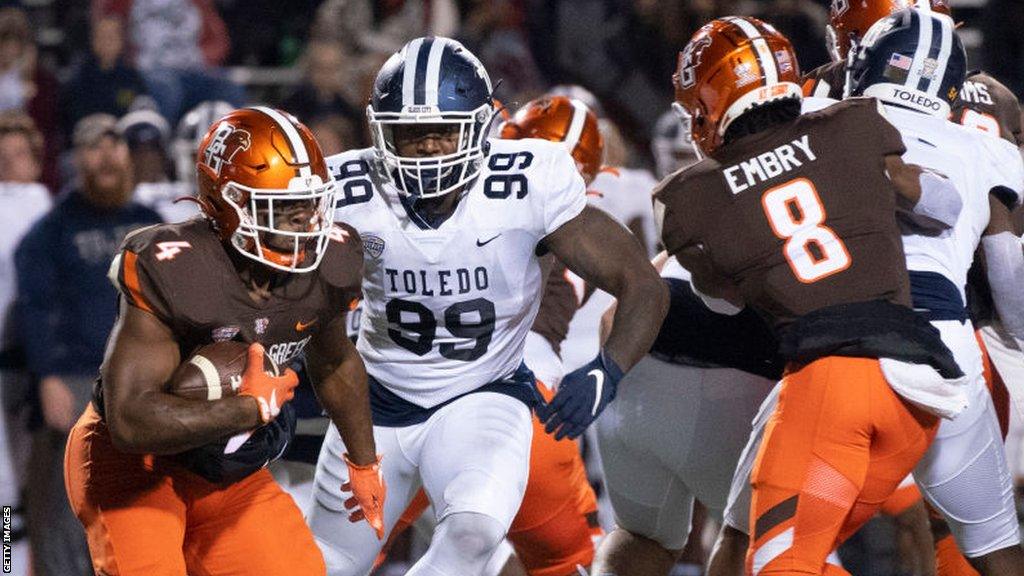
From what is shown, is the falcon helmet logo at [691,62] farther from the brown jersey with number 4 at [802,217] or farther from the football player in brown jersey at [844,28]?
the football player in brown jersey at [844,28]

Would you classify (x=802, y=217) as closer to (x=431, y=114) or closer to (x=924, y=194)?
(x=924, y=194)

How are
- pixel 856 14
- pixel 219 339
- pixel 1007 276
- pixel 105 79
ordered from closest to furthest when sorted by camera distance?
pixel 219 339
pixel 1007 276
pixel 856 14
pixel 105 79

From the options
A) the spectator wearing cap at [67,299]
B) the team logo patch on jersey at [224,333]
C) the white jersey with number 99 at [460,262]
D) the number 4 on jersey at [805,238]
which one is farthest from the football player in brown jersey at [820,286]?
the spectator wearing cap at [67,299]

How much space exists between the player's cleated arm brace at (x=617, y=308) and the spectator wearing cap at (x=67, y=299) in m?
2.77

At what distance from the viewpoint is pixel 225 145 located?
4047 millimetres

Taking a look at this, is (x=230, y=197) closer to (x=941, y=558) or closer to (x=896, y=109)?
(x=896, y=109)

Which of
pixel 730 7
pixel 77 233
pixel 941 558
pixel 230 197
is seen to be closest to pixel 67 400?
pixel 77 233

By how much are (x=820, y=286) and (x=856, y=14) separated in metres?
1.33

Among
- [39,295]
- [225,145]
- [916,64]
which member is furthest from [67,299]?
[916,64]

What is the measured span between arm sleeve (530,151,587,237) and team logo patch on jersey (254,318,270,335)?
0.75 meters

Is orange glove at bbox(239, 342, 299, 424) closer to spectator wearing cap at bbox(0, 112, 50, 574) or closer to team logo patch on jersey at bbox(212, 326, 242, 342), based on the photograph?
team logo patch on jersey at bbox(212, 326, 242, 342)

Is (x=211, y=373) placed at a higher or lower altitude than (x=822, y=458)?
higher

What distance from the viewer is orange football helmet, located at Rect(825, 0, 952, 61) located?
5.10m

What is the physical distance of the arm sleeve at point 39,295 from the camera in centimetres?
656
